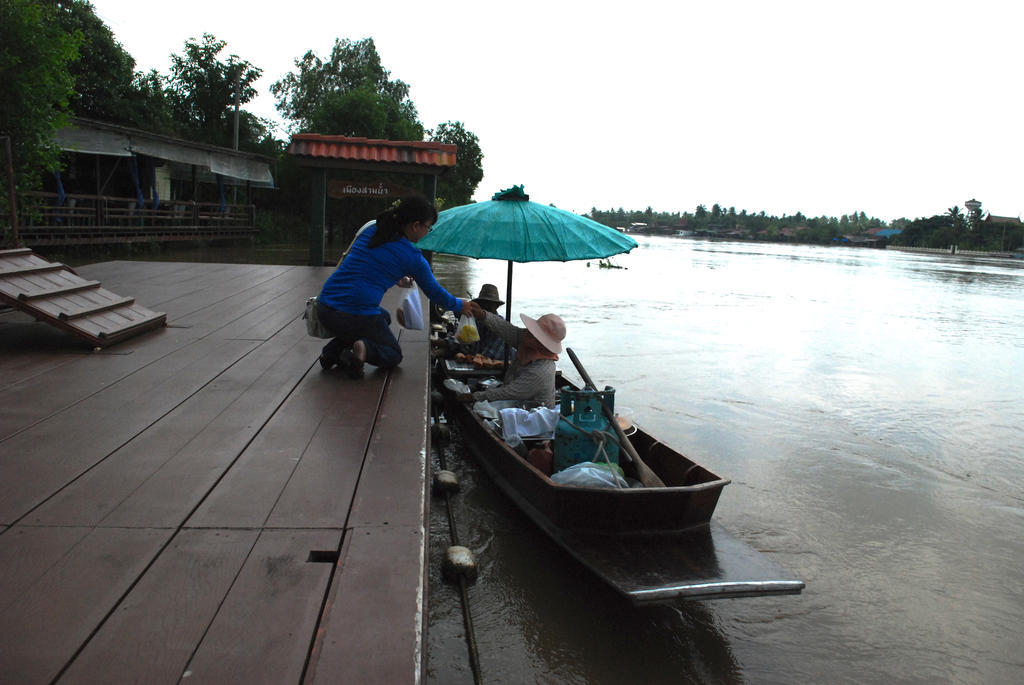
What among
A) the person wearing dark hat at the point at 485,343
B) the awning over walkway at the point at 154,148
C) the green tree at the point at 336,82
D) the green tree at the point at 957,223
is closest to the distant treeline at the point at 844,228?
the green tree at the point at 957,223

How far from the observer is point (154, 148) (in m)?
16.8

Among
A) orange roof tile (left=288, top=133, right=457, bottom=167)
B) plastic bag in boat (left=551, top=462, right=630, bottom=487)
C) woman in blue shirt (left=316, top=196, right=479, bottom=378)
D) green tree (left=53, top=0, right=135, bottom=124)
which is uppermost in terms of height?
green tree (left=53, top=0, right=135, bottom=124)

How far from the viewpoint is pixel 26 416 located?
131 inches

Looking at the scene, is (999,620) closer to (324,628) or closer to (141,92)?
(324,628)

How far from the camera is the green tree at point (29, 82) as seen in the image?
27.6 feet

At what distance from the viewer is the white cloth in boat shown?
463 cm

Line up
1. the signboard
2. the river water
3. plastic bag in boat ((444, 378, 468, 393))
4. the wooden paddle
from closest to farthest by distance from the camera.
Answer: the river water
the wooden paddle
plastic bag in boat ((444, 378, 468, 393))
the signboard

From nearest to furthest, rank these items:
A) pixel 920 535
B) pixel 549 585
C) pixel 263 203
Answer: pixel 549 585 < pixel 920 535 < pixel 263 203

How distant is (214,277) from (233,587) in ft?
26.3

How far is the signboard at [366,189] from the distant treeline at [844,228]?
154 ft

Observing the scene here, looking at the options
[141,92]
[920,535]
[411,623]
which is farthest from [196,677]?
[141,92]

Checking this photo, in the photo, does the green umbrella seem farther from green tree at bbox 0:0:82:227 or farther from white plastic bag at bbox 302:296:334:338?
green tree at bbox 0:0:82:227

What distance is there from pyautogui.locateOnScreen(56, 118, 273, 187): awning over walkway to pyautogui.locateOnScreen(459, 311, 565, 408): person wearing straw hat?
31.7 ft

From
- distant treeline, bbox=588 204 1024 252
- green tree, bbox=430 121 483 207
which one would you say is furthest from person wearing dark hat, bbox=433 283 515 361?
distant treeline, bbox=588 204 1024 252
